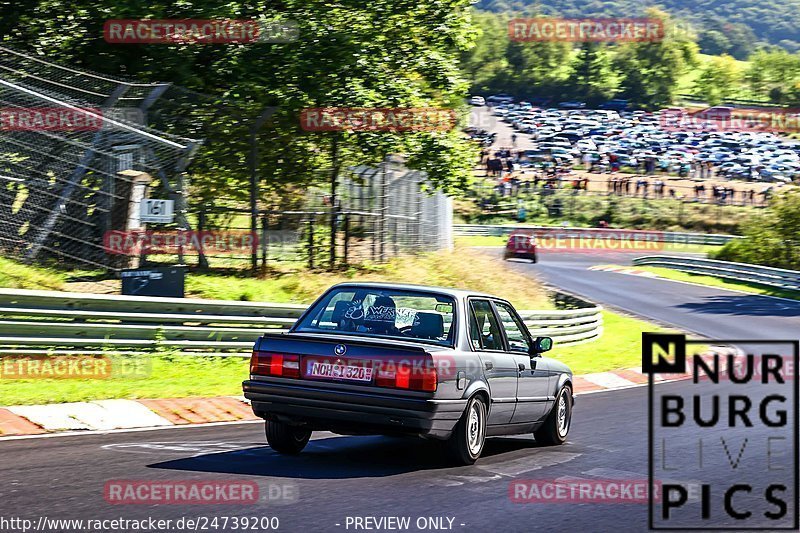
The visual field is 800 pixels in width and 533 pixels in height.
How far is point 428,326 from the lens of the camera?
8.30 m

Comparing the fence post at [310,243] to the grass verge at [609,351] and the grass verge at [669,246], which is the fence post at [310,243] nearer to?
the grass verge at [609,351]

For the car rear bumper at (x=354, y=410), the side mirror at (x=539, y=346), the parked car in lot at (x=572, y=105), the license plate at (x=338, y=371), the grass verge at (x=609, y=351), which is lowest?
the grass verge at (x=609, y=351)

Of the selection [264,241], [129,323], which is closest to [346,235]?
[264,241]

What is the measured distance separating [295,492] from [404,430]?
127 cm

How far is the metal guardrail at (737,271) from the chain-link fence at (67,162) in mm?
29120

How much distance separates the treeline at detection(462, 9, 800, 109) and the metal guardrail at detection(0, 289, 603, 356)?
126710mm

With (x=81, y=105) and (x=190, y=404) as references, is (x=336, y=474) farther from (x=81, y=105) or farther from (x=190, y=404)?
(x=81, y=105)

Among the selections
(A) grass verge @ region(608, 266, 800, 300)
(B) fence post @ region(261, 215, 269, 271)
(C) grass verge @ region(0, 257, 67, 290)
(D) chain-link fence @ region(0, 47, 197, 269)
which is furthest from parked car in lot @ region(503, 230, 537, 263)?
(C) grass verge @ region(0, 257, 67, 290)

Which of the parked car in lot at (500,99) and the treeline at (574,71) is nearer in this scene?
the parked car in lot at (500,99)

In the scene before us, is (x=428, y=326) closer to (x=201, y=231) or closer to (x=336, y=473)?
(x=336, y=473)

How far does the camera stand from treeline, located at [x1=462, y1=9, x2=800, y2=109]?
139250 millimetres

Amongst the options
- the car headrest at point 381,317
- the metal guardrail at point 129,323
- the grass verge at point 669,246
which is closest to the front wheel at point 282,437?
the car headrest at point 381,317

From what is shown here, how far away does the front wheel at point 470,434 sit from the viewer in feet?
26.4

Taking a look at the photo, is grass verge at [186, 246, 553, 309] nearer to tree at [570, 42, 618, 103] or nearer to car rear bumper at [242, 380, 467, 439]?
car rear bumper at [242, 380, 467, 439]
